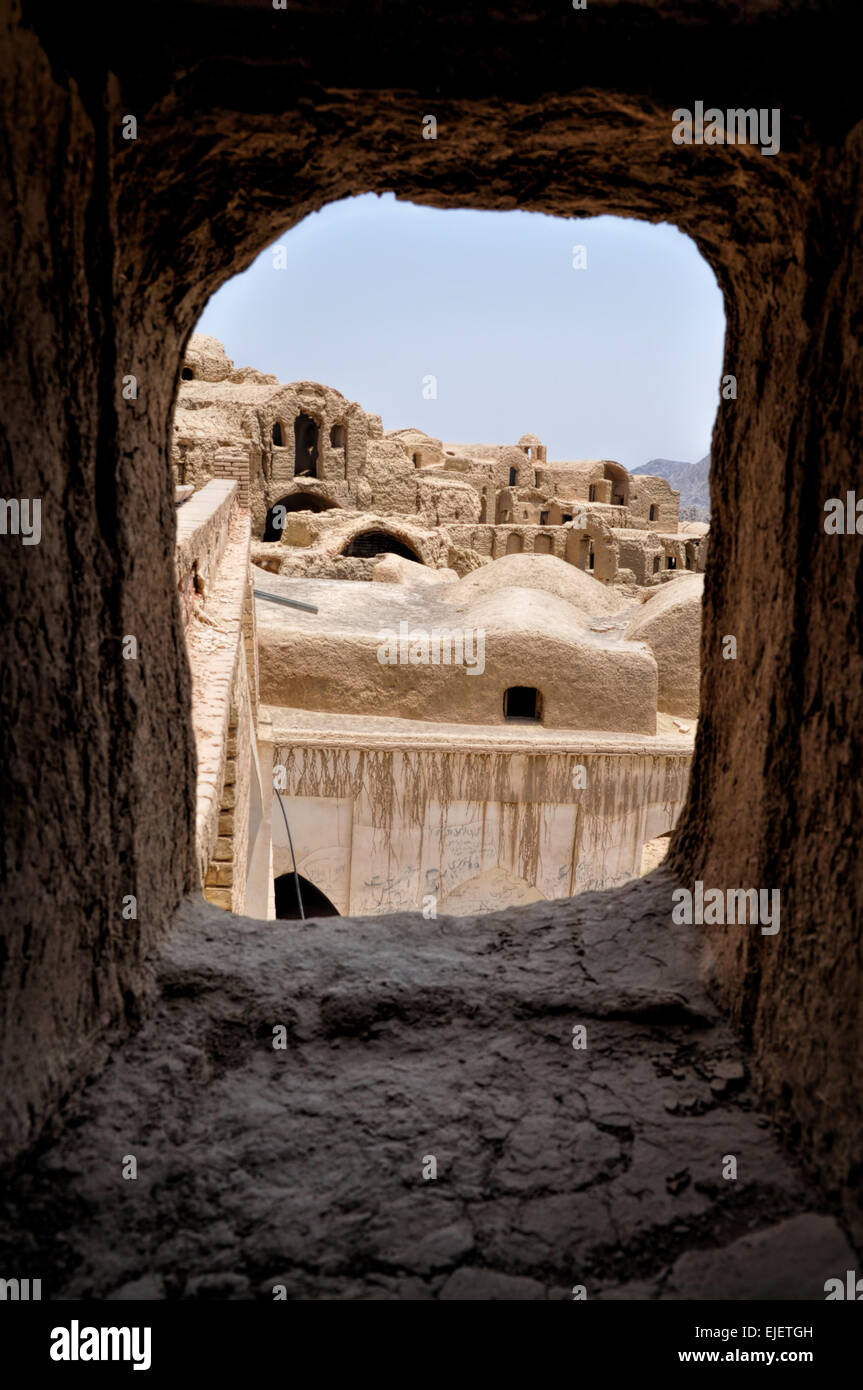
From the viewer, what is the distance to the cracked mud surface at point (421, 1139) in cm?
172

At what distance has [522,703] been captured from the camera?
1251cm

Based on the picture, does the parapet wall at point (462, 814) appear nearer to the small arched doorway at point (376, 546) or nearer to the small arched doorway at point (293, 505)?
the small arched doorway at point (376, 546)

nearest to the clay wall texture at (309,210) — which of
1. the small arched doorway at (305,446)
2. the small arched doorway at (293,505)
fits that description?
the small arched doorway at (293,505)

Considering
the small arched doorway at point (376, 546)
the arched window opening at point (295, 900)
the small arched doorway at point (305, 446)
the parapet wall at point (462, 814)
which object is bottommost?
the arched window opening at point (295, 900)

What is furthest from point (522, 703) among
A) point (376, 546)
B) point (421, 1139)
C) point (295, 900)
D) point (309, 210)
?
point (376, 546)

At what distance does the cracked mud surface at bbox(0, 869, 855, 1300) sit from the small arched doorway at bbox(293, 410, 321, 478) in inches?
970

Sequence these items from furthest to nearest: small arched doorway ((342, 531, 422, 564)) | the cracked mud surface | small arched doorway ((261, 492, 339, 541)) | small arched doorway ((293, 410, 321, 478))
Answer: small arched doorway ((293, 410, 321, 478)) < small arched doorway ((261, 492, 339, 541)) < small arched doorway ((342, 531, 422, 564)) < the cracked mud surface

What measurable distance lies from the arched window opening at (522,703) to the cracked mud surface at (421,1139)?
31.4 ft

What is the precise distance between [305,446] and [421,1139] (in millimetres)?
28596

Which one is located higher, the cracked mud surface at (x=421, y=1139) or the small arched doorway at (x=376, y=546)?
the small arched doorway at (x=376, y=546)

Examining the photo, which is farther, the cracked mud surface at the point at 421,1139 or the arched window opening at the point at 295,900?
the arched window opening at the point at 295,900

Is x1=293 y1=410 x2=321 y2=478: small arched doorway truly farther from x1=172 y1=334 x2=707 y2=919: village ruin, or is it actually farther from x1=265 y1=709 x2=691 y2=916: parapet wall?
x1=265 y1=709 x2=691 y2=916: parapet wall

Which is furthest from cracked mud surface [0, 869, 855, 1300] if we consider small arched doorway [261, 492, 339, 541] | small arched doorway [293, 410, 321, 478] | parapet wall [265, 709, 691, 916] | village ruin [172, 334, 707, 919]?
small arched doorway [293, 410, 321, 478]

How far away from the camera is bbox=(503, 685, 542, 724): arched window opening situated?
40.5 feet
